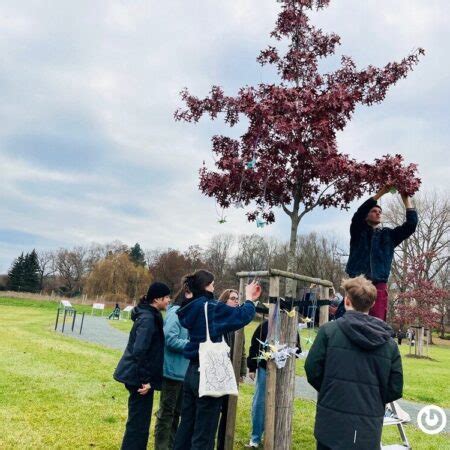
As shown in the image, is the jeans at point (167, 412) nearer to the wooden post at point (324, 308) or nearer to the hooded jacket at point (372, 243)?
the wooden post at point (324, 308)

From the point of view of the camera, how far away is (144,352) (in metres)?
5.03

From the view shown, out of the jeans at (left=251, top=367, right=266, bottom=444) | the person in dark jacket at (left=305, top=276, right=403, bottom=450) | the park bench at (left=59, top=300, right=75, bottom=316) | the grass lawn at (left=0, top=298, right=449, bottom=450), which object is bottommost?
the grass lawn at (left=0, top=298, right=449, bottom=450)

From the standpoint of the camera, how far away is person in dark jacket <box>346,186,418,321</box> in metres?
4.73

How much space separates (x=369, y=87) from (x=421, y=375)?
522 inches

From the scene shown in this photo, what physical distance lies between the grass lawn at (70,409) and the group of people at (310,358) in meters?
1.31

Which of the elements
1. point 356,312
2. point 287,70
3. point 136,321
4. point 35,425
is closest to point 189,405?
point 136,321

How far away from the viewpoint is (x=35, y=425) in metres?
6.76

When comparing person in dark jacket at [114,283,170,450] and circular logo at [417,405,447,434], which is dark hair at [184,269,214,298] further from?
circular logo at [417,405,447,434]

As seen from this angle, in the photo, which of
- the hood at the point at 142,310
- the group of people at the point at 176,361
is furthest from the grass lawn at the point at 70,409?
the hood at the point at 142,310

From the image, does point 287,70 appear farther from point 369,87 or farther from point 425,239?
point 425,239

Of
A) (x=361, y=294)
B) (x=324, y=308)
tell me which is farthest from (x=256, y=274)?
(x=361, y=294)

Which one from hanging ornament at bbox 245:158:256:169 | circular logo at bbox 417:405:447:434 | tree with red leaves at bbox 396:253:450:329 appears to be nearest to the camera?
hanging ornament at bbox 245:158:256:169

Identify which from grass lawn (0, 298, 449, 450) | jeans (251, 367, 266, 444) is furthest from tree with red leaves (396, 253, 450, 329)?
jeans (251, 367, 266, 444)

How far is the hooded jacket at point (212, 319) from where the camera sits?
4547 mm
